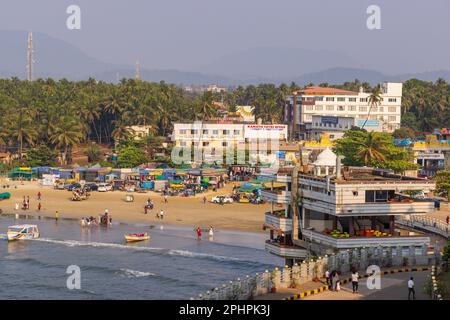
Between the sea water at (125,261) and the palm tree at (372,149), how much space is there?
79.3ft

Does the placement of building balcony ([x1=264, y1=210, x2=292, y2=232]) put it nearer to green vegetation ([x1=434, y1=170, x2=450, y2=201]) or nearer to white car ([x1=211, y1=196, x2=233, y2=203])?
white car ([x1=211, y1=196, x2=233, y2=203])

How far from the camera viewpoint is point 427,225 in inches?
2452

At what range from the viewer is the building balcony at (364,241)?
4400 cm

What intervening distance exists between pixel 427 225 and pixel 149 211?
33402 millimetres

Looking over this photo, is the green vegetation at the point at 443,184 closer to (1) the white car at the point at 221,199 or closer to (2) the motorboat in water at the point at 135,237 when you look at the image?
(1) the white car at the point at 221,199

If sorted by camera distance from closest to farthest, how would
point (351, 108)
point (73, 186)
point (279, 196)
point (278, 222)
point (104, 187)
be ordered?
point (278, 222) → point (279, 196) → point (104, 187) → point (73, 186) → point (351, 108)

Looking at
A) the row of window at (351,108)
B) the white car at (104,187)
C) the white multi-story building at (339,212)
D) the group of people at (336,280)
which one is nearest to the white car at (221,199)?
the white car at (104,187)

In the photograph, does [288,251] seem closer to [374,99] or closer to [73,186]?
[73,186]

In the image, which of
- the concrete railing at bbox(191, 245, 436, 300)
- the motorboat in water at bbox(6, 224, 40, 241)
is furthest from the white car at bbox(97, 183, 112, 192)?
the concrete railing at bbox(191, 245, 436, 300)

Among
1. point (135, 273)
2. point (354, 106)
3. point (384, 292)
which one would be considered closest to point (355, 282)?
point (384, 292)

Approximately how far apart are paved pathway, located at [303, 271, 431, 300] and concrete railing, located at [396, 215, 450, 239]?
57.2 ft

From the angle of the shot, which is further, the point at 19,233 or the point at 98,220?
the point at 98,220

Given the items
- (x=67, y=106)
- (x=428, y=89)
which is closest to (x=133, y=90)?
Answer: (x=67, y=106)
